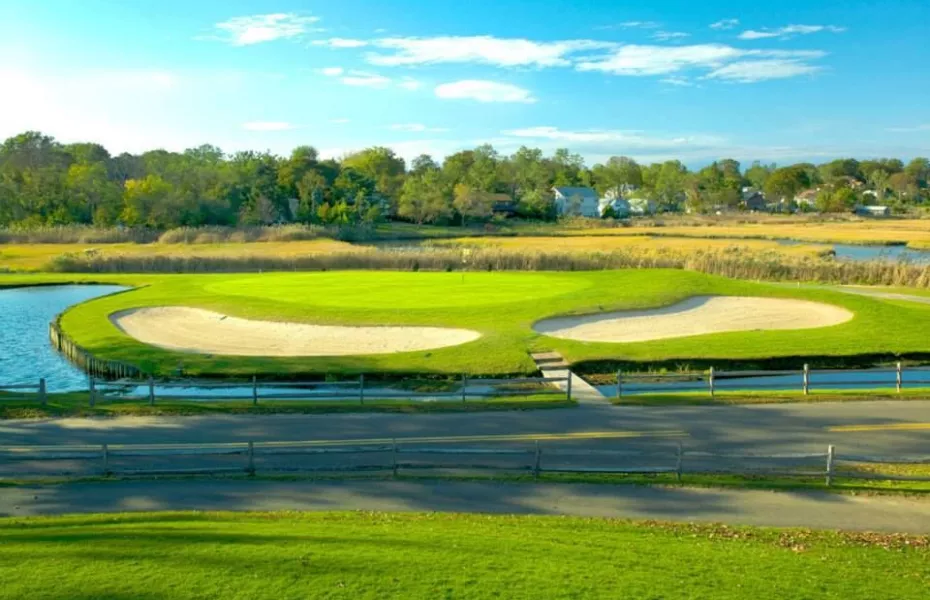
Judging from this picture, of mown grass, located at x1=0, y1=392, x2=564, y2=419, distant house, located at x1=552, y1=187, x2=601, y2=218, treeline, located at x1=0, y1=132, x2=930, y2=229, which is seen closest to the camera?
mown grass, located at x1=0, y1=392, x2=564, y2=419

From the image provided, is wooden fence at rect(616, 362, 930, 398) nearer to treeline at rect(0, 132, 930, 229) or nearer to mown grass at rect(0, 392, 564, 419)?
mown grass at rect(0, 392, 564, 419)

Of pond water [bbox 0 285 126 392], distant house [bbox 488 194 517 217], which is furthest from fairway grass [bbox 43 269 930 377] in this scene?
distant house [bbox 488 194 517 217]

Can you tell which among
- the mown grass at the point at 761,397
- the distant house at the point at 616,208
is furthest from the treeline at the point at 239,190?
the mown grass at the point at 761,397

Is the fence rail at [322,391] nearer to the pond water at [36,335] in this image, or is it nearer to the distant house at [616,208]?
the pond water at [36,335]

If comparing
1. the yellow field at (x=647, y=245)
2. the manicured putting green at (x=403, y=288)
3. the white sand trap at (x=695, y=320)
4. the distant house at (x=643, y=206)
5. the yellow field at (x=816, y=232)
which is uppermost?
the distant house at (x=643, y=206)

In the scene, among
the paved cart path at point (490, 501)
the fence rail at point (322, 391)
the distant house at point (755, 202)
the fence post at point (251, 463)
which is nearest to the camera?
the paved cart path at point (490, 501)
